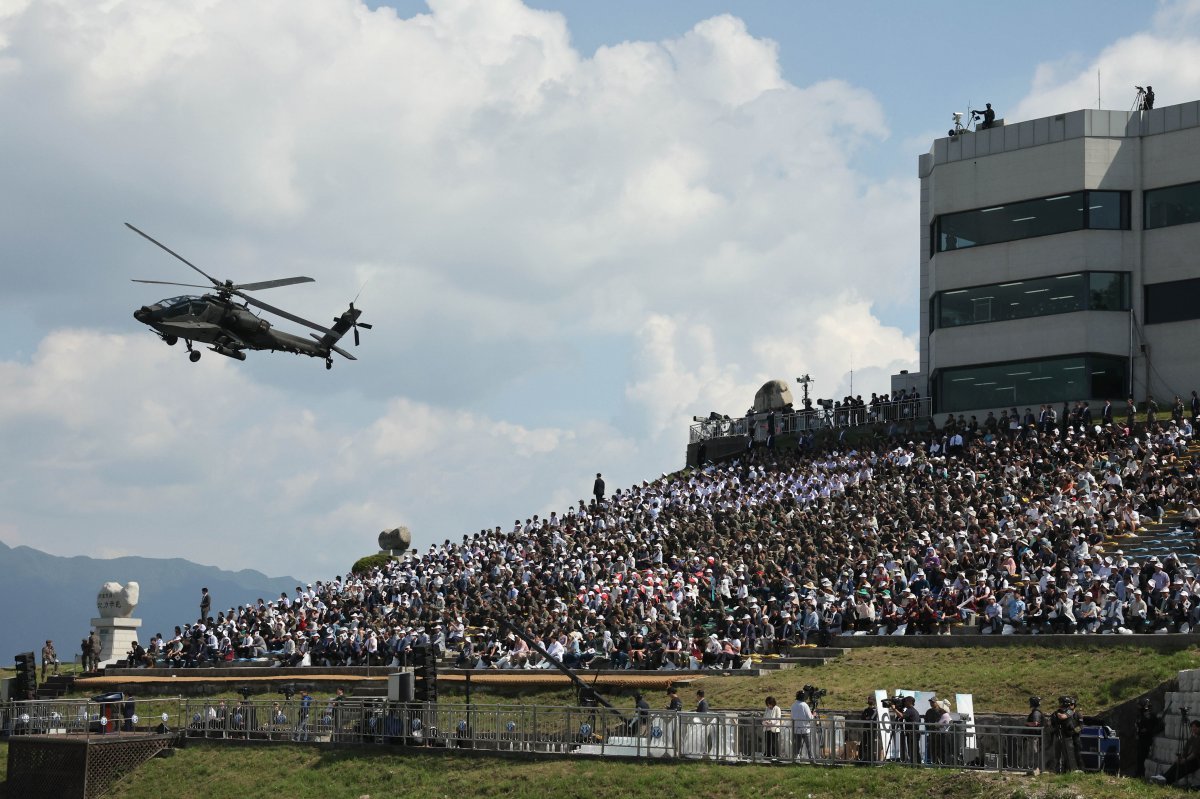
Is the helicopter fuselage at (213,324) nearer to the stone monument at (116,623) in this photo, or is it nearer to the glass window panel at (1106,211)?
the stone monument at (116,623)

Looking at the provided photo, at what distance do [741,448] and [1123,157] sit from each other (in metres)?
18.9

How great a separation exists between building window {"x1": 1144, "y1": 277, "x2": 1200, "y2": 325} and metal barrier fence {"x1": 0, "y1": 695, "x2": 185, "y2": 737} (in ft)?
123

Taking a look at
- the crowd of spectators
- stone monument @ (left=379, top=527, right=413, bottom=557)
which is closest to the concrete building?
the crowd of spectators

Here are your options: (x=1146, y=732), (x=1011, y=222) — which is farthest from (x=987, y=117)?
(x=1146, y=732)

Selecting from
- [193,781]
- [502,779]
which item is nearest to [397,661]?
[193,781]

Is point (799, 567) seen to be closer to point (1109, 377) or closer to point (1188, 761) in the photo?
point (1188, 761)

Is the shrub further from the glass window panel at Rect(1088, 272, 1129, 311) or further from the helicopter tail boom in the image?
the glass window panel at Rect(1088, 272, 1129, 311)

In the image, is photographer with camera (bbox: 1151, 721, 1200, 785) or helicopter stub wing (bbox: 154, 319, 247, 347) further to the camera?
helicopter stub wing (bbox: 154, 319, 247, 347)

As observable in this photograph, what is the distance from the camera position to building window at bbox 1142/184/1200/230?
5697cm

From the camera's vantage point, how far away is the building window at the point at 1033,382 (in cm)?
5684

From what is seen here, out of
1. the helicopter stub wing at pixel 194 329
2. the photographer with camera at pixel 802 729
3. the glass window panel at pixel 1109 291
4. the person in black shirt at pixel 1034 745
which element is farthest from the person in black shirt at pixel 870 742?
the glass window panel at pixel 1109 291

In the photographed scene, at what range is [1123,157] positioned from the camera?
5800 cm

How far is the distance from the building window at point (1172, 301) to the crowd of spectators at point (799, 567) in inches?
316

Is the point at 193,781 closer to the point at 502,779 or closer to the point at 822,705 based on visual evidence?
the point at 502,779
